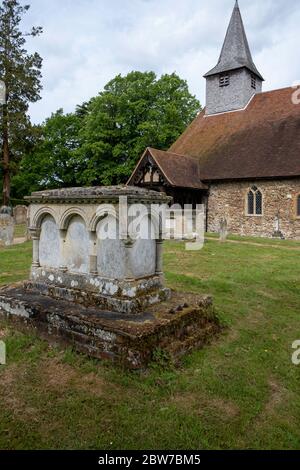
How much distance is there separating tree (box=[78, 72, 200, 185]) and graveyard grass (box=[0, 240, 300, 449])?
25793mm

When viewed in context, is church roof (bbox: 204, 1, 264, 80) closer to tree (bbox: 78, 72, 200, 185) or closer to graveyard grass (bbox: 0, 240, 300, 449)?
tree (bbox: 78, 72, 200, 185)

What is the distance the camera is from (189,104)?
106 feet

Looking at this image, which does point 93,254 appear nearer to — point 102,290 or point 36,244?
point 102,290

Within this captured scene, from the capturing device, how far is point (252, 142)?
20.1m

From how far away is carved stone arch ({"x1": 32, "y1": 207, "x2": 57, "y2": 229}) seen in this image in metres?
5.46

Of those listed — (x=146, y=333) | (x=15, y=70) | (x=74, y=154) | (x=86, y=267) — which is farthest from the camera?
(x=74, y=154)

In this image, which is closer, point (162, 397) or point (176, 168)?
point (162, 397)

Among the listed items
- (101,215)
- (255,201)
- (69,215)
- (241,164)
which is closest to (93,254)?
(101,215)

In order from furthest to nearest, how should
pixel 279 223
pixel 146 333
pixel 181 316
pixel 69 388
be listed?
pixel 279 223
pixel 181 316
pixel 146 333
pixel 69 388

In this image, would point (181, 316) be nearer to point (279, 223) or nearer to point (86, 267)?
point (86, 267)

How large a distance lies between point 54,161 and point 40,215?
106 ft
